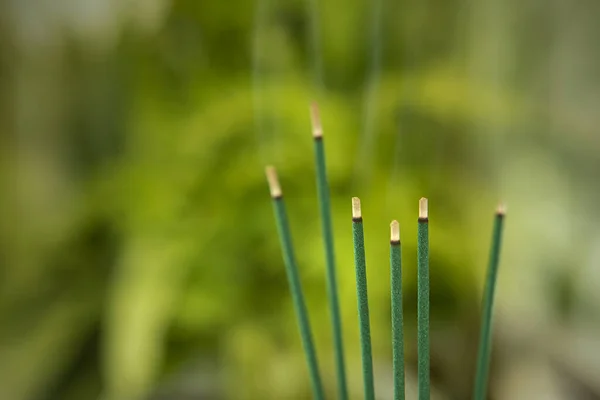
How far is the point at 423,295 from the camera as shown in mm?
184

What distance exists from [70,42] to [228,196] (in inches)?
12.7

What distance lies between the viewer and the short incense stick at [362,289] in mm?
177

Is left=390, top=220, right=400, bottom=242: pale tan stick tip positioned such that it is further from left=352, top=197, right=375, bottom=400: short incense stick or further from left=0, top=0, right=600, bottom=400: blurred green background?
left=0, top=0, right=600, bottom=400: blurred green background

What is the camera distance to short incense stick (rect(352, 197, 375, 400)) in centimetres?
18

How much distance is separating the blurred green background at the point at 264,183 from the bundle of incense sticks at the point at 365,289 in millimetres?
252

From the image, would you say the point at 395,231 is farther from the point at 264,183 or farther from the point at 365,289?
the point at 264,183

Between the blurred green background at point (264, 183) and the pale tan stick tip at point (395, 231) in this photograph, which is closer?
the pale tan stick tip at point (395, 231)

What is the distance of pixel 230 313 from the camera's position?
0.56m

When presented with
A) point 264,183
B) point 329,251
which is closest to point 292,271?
point 329,251

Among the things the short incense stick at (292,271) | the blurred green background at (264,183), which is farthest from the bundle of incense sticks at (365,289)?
the blurred green background at (264,183)

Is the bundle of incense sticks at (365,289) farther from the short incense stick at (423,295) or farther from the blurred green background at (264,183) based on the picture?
the blurred green background at (264,183)

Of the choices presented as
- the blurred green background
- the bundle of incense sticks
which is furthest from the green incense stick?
the blurred green background

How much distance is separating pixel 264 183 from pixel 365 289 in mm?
382

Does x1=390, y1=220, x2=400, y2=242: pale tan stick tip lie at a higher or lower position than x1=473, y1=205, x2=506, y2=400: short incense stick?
higher
